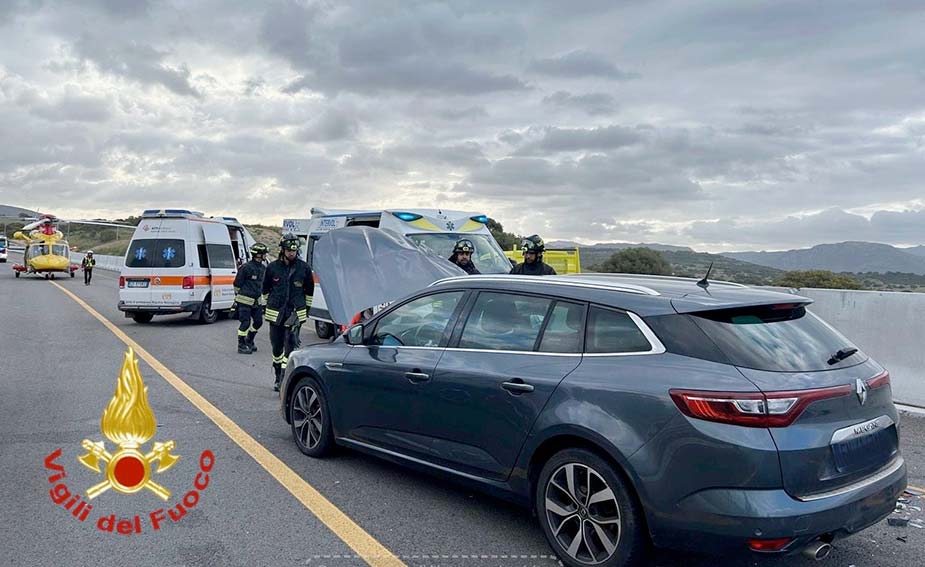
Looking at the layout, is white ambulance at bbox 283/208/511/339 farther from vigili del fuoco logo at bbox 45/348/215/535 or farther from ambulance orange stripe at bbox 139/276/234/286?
vigili del fuoco logo at bbox 45/348/215/535

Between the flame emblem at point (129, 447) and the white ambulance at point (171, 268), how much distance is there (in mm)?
9743

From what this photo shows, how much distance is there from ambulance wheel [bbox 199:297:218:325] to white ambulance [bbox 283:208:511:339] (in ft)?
13.4

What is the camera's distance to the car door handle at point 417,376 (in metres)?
4.61

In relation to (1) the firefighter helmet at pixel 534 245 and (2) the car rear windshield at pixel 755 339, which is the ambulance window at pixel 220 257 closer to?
(1) the firefighter helmet at pixel 534 245

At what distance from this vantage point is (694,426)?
3.28m

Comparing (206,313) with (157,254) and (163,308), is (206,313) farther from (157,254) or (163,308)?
(157,254)

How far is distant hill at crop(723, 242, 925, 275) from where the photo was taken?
16.3 m

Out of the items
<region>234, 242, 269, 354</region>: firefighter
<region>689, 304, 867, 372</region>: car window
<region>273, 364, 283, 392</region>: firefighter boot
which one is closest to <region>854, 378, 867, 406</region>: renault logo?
<region>689, 304, 867, 372</region>: car window

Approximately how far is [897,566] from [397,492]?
3005mm

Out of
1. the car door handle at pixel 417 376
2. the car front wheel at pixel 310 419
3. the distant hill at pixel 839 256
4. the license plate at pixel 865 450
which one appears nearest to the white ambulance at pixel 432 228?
the car front wheel at pixel 310 419

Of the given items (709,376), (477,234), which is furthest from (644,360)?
(477,234)

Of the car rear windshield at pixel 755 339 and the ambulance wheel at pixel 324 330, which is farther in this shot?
the ambulance wheel at pixel 324 330

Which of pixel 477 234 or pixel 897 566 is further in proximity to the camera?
pixel 477 234

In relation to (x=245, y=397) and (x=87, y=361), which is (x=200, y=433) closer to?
(x=245, y=397)
